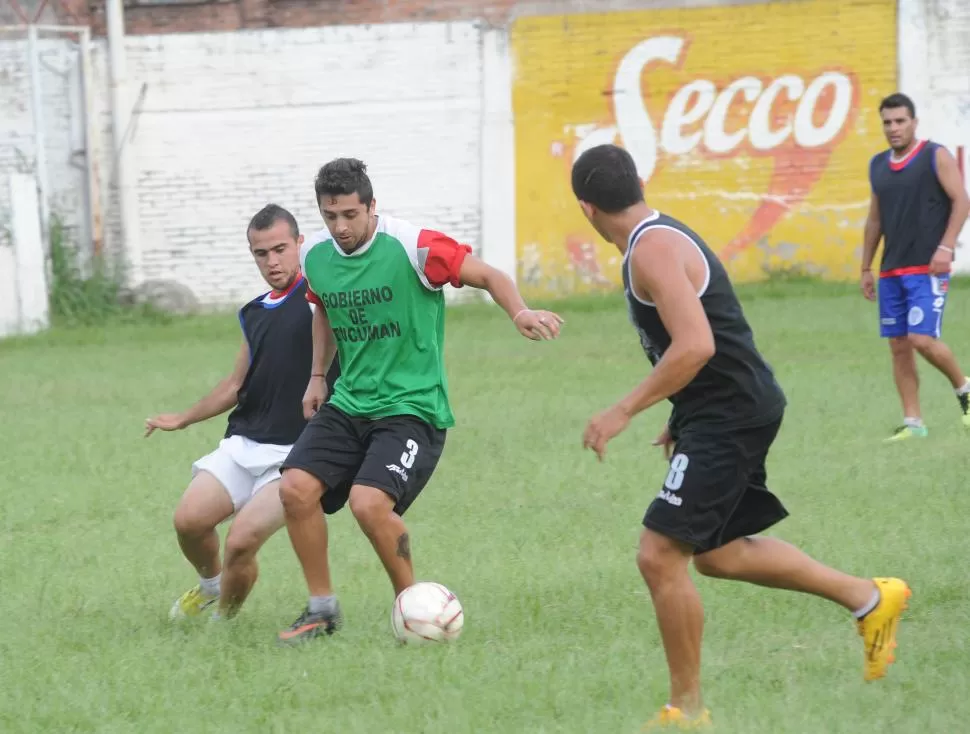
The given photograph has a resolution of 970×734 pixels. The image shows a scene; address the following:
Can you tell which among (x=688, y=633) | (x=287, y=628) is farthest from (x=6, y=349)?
(x=688, y=633)

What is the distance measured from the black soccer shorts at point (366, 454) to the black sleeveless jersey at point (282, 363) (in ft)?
1.27

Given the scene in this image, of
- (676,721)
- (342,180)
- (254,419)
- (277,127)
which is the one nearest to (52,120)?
(277,127)

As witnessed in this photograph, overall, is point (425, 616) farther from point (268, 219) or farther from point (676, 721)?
point (268, 219)

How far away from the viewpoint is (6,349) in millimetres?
19375

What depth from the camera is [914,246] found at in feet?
35.7

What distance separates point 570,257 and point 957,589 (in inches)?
613

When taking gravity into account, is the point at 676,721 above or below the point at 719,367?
below

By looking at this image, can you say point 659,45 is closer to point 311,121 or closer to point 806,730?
point 311,121

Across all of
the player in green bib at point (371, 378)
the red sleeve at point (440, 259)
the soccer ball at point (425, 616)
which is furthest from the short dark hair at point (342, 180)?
the soccer ball at point (425, 616)

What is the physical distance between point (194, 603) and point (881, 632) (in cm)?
303

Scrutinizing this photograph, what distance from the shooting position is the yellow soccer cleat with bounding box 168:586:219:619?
686 centimetres

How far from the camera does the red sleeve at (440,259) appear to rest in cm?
629

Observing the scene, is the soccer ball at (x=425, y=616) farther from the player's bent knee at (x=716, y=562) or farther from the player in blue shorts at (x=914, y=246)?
the player in blue shorts at (x=914, y=246)

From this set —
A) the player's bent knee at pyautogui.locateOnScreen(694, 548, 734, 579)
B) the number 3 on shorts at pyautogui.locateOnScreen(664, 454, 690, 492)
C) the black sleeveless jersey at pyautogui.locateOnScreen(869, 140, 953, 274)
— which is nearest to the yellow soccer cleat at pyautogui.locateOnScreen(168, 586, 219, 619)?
the player's bent knee at pyautogui.locateOnScreen(694, 548, 734, 579)
